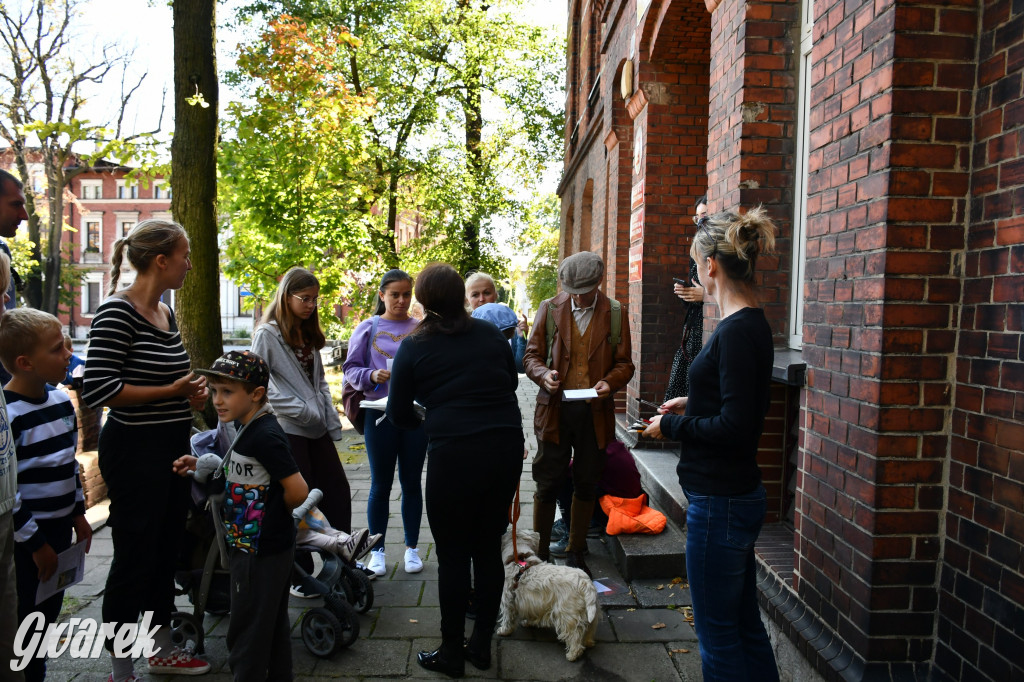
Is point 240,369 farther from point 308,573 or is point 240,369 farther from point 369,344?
point 369,344

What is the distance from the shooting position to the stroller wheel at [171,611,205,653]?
342 cm

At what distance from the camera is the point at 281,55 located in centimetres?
1158

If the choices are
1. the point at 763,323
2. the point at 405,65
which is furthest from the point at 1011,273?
the point at 405,65

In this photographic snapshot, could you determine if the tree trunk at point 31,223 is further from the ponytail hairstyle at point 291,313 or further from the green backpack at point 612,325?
the green backpack at point 612,325

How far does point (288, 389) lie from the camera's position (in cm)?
399

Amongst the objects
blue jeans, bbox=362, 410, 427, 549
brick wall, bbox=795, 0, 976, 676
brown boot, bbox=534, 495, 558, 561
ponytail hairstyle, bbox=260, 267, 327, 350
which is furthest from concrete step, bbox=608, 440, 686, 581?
ponytail hairstyle, bbox=260, 267, 327, 350

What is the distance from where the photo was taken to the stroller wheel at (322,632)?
11.3 feet

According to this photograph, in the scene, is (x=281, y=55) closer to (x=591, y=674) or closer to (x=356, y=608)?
(x=356, y=608)

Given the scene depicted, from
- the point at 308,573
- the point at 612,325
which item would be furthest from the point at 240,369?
the point at 612,325

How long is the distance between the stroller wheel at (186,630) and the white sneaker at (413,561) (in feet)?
4.53

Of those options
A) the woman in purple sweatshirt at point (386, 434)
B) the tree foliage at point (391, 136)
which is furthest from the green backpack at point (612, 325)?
the tree foliage at point (391, 136)

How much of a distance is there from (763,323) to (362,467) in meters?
5.81

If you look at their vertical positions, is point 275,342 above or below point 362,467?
above

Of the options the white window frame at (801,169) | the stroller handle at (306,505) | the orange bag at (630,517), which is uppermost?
the white window frame at (801,169)
